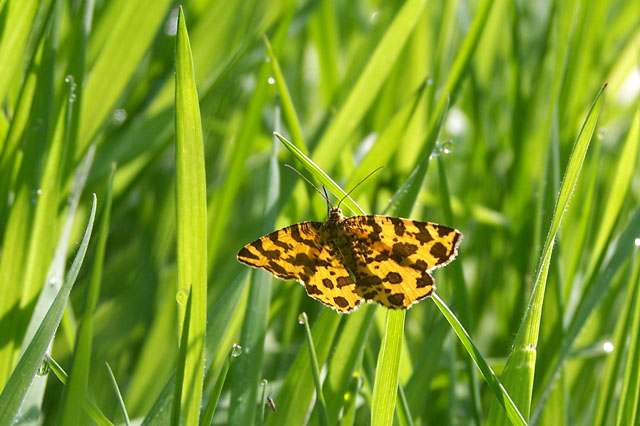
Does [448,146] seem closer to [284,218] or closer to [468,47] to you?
[468,47]

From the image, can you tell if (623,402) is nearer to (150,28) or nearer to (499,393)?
(499,393)

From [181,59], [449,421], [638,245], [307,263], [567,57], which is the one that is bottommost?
[449,421]

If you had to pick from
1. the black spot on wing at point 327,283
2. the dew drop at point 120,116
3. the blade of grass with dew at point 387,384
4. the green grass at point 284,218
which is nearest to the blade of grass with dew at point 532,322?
the green grass at point 284,218

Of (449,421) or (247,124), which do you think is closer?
(449,421)

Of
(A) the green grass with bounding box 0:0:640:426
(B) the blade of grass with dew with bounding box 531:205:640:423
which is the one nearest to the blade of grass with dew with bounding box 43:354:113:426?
(A) the green grass with bounding box 0:0:640:426

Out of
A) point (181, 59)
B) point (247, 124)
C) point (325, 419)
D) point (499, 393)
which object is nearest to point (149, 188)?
point (247, 124)

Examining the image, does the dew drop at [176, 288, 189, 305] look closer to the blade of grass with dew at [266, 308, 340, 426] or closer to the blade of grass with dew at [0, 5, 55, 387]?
the blade of grass with dew at [266, 308, 340, 426]
